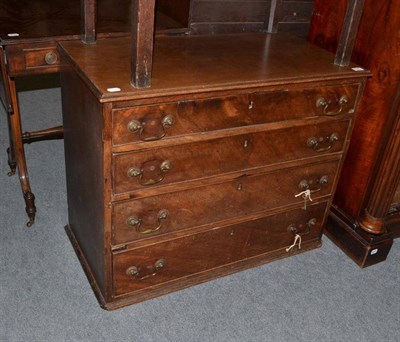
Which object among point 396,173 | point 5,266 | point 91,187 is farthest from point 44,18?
point 396,173

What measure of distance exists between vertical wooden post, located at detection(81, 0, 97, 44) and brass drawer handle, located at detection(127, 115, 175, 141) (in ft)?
2.04

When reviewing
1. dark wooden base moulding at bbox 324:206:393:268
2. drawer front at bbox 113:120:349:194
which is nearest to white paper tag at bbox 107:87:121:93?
drawer front at bbox 113:120:349:194

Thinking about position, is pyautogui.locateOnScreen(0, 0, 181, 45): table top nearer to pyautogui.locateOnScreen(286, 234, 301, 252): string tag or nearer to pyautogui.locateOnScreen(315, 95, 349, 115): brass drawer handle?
pyautogui.locateOnScreen(315, 95, 349, 115): brass drawer handle

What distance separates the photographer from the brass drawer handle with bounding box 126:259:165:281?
2320 mm

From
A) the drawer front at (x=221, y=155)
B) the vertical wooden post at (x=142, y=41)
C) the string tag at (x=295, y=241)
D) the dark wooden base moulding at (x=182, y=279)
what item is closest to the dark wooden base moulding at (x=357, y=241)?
the dark wooden base moulding at (x=182, y=279)

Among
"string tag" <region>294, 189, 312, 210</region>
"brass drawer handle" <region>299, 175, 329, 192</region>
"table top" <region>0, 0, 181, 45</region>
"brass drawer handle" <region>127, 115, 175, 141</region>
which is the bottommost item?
"string tag" <region>294, 189, 312, 210</region>

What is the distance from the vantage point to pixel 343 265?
9.39ft

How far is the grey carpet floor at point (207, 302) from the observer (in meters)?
2.32

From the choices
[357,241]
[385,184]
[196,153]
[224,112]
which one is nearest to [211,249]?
[196,153]

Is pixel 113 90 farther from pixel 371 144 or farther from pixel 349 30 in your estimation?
pixel 371 144

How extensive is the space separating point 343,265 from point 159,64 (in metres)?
1.58

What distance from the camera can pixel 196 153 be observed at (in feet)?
7.14

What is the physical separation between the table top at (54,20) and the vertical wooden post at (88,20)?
273mm

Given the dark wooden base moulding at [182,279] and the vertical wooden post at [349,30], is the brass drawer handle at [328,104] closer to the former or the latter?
the vertical wooden post at [349,30]
